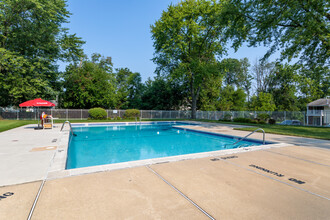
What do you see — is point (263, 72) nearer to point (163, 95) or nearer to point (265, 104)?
point (265, 104)

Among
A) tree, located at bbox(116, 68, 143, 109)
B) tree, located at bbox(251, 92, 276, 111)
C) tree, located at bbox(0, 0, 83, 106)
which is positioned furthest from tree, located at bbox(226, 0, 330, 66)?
tree, located at bbox(116, 68, 143, 109)

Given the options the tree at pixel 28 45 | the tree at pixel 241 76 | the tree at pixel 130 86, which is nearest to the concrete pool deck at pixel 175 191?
the tree at pixel 28 45

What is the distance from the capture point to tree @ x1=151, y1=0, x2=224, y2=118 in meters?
24.5

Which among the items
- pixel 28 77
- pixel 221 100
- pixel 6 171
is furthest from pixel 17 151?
pixel 221 100

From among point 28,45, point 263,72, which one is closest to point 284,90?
point 263,72

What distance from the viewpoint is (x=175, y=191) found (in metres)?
2.94

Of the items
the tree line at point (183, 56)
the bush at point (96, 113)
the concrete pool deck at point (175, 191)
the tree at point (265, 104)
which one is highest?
the tree line at point (183, 56)

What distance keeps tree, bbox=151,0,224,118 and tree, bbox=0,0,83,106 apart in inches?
506

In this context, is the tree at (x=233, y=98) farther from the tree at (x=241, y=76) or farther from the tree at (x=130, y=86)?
the tree at (x=130, y=86)

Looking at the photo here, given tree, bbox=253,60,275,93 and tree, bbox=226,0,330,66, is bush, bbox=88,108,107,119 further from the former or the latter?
tree, bbox=253,60,275,93

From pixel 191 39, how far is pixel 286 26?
40.8 ft

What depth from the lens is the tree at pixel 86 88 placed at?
83.6 feet

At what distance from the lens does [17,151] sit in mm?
5668

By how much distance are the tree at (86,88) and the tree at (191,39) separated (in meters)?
9.44
